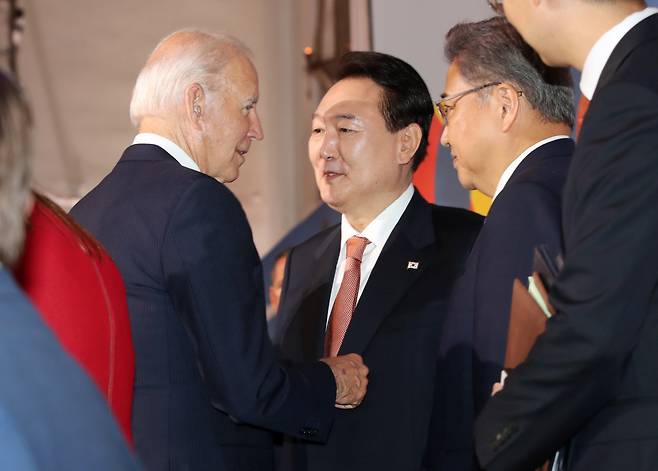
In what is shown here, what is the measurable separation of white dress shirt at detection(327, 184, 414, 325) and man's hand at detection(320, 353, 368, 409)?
0.27m

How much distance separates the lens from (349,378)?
106 inches

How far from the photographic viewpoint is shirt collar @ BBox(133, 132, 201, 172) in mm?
2551

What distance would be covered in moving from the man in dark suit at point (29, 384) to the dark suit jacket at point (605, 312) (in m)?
0.87

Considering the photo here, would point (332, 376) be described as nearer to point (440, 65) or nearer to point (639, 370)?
point (639, 370)

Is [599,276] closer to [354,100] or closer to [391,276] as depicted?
[391,276]

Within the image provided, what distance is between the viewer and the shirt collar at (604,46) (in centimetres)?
191

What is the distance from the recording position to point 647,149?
68.6 inches

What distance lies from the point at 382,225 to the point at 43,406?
6.73 feet

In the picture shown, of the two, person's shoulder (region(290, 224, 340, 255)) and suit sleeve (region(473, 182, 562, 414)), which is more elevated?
suit sleeve (region(473, 182, 562, 414))

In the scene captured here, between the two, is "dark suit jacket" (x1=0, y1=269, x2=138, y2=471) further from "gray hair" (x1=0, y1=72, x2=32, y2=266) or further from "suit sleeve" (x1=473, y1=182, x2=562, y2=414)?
"suit sleeve" (x1=473, y1=182, x2=562, y2=414)

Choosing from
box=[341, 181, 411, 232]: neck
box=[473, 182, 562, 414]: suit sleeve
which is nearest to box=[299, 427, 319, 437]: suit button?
box=[473, 182, 562, 414]: suit sleeve

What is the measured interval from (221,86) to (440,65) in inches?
58.3

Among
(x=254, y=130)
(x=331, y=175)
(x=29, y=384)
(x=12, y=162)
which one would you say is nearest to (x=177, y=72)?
(x=254, y=130)

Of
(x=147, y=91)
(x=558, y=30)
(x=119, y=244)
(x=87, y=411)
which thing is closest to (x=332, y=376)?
(x=119, y=244)
